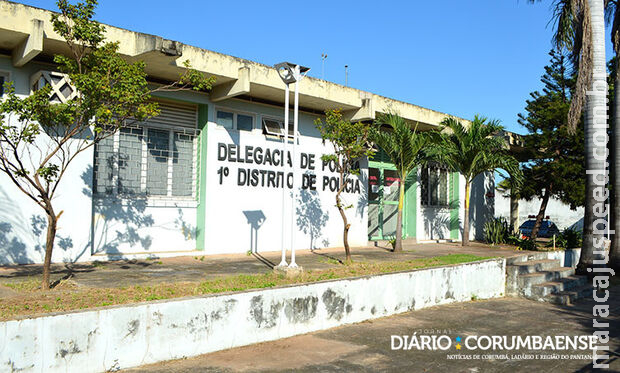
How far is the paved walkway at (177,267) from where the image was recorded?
8055 mm

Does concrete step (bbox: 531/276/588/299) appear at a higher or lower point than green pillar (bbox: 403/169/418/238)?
lower

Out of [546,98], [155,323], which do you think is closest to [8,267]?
[155,323]

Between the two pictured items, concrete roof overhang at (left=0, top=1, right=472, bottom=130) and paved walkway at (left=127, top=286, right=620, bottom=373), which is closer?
paved walkway at (left=127, top=286, right=620, bottom=373)

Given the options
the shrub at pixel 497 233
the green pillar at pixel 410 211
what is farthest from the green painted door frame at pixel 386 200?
the shrub at pixel 497 233

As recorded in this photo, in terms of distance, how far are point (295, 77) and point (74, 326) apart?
5.48m

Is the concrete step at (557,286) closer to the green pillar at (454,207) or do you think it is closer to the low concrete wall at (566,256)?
the low concrete wall at (566,256)

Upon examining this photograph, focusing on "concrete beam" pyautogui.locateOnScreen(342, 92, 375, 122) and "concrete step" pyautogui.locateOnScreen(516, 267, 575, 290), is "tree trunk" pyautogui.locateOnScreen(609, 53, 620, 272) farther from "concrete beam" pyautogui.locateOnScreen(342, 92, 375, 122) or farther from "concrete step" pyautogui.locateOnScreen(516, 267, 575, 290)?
"concrete beam" pyautogui.locateOnScreen(342, 92, 375, 122)

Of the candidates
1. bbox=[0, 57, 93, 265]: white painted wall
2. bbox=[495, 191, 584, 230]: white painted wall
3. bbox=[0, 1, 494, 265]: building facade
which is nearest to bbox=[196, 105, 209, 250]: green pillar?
bbox=[0, 1, 494, 265]: building facade

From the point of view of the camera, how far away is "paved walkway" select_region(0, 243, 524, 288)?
805cm

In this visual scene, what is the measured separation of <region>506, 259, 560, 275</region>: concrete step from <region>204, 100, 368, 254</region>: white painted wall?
4907 mm

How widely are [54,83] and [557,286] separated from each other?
11.2 metres

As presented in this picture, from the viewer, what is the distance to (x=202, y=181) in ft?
39.6

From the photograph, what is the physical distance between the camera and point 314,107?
559 inches

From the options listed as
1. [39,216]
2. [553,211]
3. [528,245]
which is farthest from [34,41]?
[553,211]
